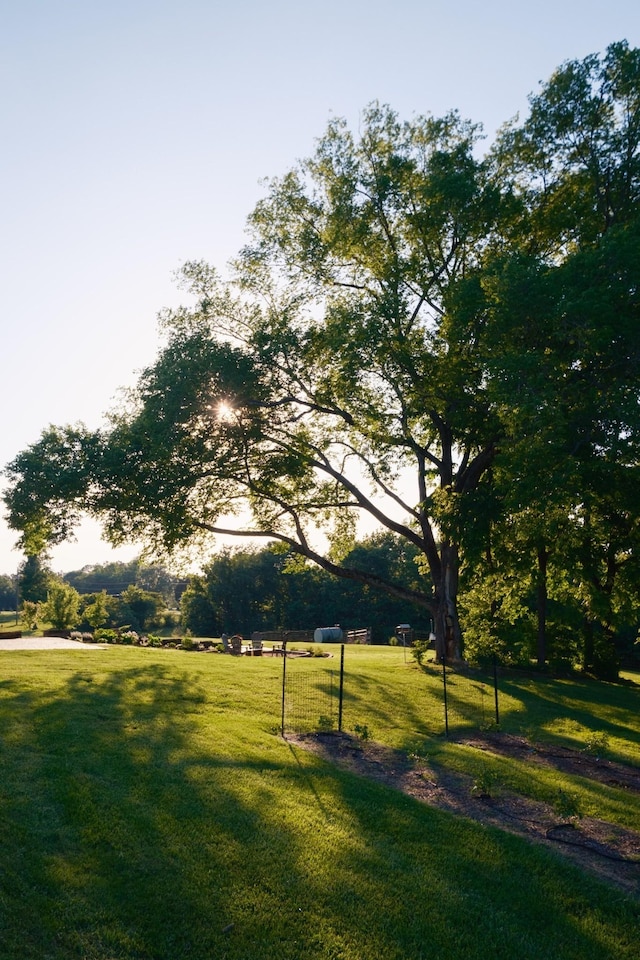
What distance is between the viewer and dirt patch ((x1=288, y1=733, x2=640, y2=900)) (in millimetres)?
7883

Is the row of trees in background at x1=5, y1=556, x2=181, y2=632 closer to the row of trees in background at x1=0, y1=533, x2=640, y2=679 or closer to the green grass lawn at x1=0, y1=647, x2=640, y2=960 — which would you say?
the row of trees in background at x1=0, y1=533, x2=640, y2=679

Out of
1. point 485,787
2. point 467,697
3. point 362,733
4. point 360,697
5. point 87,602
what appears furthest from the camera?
point 87,602

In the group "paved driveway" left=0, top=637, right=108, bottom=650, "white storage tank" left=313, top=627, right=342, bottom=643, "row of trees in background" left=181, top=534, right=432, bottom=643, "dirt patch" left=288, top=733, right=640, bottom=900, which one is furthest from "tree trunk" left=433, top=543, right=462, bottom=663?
"row of trees in background" left=181, top=534, right=432, bottom=643

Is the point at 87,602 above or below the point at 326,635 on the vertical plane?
above

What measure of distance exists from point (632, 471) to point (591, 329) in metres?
4.02

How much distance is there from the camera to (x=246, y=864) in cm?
686

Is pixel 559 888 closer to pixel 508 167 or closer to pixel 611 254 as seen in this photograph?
pixel 611 254

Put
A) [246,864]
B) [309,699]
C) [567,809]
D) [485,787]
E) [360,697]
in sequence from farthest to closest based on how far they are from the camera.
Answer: [360,697], [309,699], [485,787], [567,809], [246,864]

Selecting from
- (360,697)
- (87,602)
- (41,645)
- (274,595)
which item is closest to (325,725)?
(360,697)

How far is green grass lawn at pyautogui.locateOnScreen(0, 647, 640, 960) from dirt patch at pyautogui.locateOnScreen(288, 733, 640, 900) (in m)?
0.46

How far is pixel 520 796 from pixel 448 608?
17256 millimetres

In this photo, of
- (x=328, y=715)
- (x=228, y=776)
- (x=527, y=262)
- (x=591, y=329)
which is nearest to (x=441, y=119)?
(x=527, y=262)

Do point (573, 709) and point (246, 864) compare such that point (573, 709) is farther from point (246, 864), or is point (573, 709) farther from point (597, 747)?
point (246, 864)

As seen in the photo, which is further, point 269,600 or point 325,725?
point 269,600
